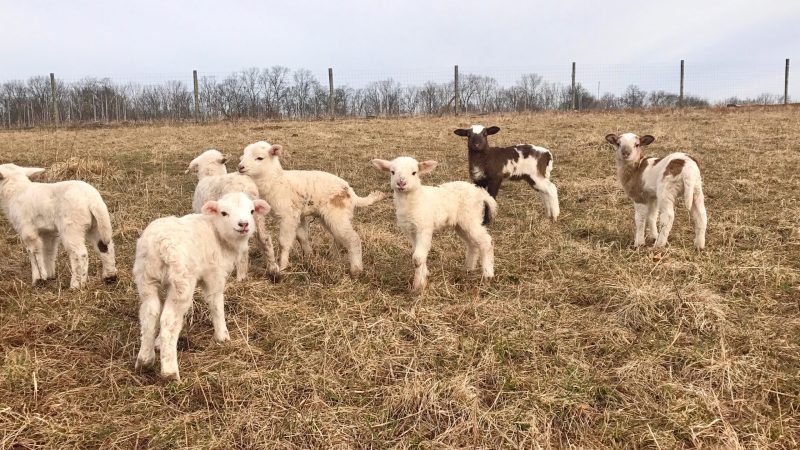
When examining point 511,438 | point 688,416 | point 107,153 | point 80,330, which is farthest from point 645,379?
point 107,153

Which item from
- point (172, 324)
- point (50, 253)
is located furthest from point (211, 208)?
point (50, 253)

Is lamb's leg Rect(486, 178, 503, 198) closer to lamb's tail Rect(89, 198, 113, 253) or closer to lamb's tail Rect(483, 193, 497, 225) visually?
lamb's tail Rect(483, 193, 497, 225)

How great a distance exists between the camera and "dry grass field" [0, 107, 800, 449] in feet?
10.1

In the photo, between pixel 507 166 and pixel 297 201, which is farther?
pixel 507 166

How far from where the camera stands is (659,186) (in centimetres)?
673

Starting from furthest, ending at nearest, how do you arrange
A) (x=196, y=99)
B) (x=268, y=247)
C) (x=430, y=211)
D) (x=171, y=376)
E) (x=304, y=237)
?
(x=196, y=99) < (x=304, y=237) < (x=268, y=247) < (x=430, y=211) < (x=171, y=376)

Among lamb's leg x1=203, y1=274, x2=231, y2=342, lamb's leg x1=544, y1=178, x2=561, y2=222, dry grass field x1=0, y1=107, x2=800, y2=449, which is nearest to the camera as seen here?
dry grass field x1=0, y1=107, x2=800, y2=449

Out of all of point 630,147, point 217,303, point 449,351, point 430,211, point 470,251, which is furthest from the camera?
point 630,147

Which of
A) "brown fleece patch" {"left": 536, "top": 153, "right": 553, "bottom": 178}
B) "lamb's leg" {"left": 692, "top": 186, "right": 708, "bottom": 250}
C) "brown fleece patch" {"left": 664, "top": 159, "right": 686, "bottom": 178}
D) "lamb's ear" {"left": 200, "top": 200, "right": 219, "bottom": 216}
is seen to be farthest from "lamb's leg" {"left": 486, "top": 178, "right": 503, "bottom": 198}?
"lamb's ear" {"left": 200, "top": 200, "right": 219, "bottom": 216}

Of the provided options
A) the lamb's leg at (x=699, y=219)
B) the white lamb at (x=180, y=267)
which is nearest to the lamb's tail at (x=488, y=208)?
the lamb's leg at (x=699, y=219)

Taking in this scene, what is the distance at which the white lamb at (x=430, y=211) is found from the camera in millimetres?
5535

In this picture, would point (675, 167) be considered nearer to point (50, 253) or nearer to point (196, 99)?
point (50, 253)

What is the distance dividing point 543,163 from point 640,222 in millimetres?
2573

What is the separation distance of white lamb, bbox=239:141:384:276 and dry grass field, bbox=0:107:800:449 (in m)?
0.33
